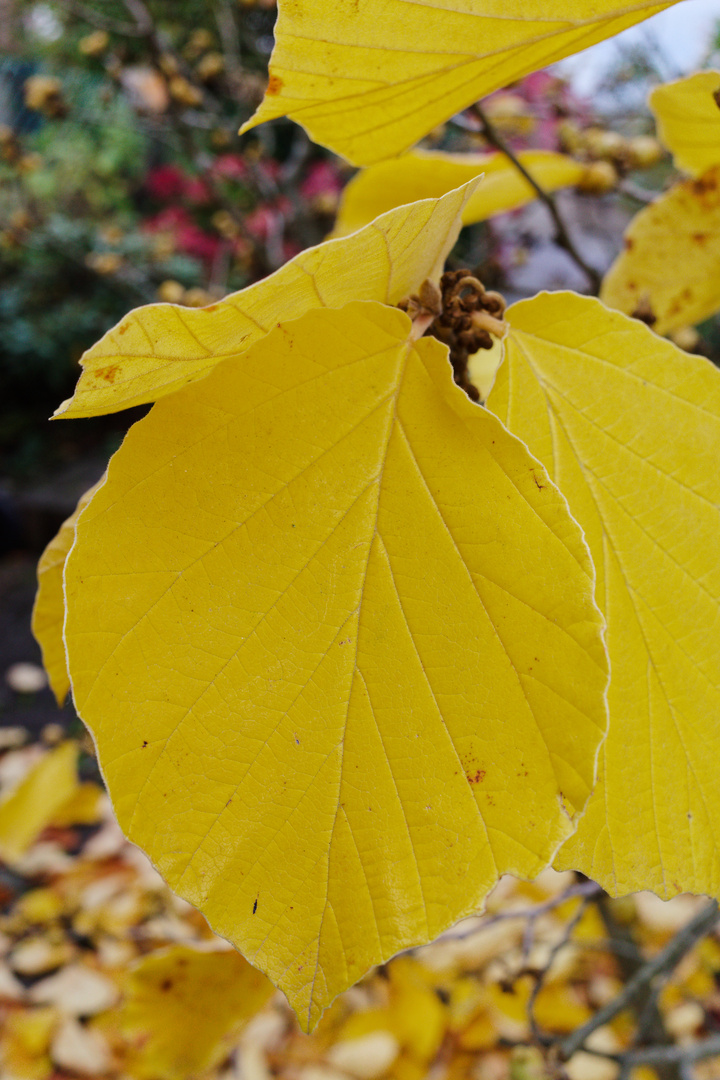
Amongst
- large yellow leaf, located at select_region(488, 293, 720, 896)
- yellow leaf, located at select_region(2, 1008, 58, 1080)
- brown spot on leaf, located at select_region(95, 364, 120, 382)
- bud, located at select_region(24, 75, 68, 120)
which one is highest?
bud, located at select_region(24, 75, 68, 120)

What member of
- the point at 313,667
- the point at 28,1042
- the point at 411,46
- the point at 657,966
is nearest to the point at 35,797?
the point at 28,1042

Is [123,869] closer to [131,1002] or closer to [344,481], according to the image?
[131,1002]

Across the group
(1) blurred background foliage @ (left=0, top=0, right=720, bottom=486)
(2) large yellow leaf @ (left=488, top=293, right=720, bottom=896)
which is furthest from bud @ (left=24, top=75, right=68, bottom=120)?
(2) large yellow leaf @ (left=488, top=293, right=720, bottom=896)

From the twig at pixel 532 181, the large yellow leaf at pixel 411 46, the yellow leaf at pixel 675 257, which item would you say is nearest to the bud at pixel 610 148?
the twig at pixel 532 181

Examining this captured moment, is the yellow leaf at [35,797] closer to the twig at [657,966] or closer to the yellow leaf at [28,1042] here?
the yellow leaf at [28,1042]

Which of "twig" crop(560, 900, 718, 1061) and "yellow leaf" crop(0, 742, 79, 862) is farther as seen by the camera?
"yellow leaf" crop(0, 742, 79, 862)

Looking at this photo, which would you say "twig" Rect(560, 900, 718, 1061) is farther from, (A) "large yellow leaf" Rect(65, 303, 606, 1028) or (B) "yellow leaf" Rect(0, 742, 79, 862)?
(B) "yellow leaf" Rect(0, 742, 79, 862)
